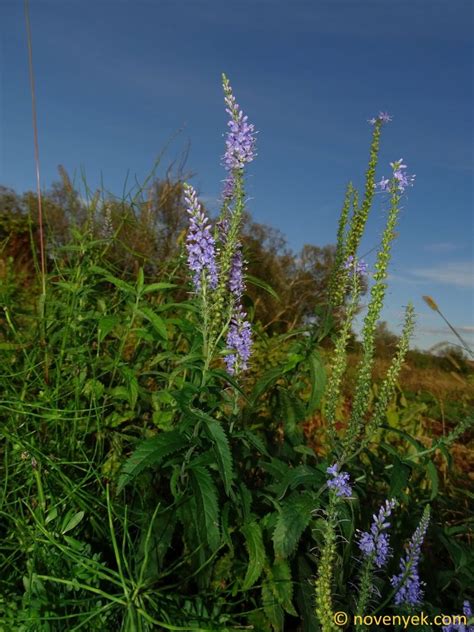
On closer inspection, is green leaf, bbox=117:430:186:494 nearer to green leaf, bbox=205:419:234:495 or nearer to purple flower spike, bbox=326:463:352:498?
green leaf, bbox=205:419:234:495

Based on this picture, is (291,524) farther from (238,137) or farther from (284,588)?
(238,137)

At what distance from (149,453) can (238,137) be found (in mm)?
1448

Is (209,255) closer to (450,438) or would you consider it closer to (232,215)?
(232,215)

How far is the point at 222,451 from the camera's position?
2361 mm

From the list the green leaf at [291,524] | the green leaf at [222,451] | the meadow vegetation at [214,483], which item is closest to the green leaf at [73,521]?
the meadow vegetation at [214,483]

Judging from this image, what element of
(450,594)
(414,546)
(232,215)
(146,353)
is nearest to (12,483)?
(146,353)

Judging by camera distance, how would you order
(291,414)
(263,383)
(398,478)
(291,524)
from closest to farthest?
(291,524) < (398,478) < (263,383) < (291,414)

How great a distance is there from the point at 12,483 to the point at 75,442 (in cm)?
40

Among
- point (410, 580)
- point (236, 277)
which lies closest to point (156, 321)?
point (236, 277)

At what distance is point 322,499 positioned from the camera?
2594 mm

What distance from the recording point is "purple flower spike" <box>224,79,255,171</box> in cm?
272

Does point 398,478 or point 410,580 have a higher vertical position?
point 398,478

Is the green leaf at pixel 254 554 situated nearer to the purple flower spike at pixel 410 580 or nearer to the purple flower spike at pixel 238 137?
the purple flower spike at pixel 410 580

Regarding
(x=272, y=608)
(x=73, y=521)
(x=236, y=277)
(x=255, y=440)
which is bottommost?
(x=272, y=608)
